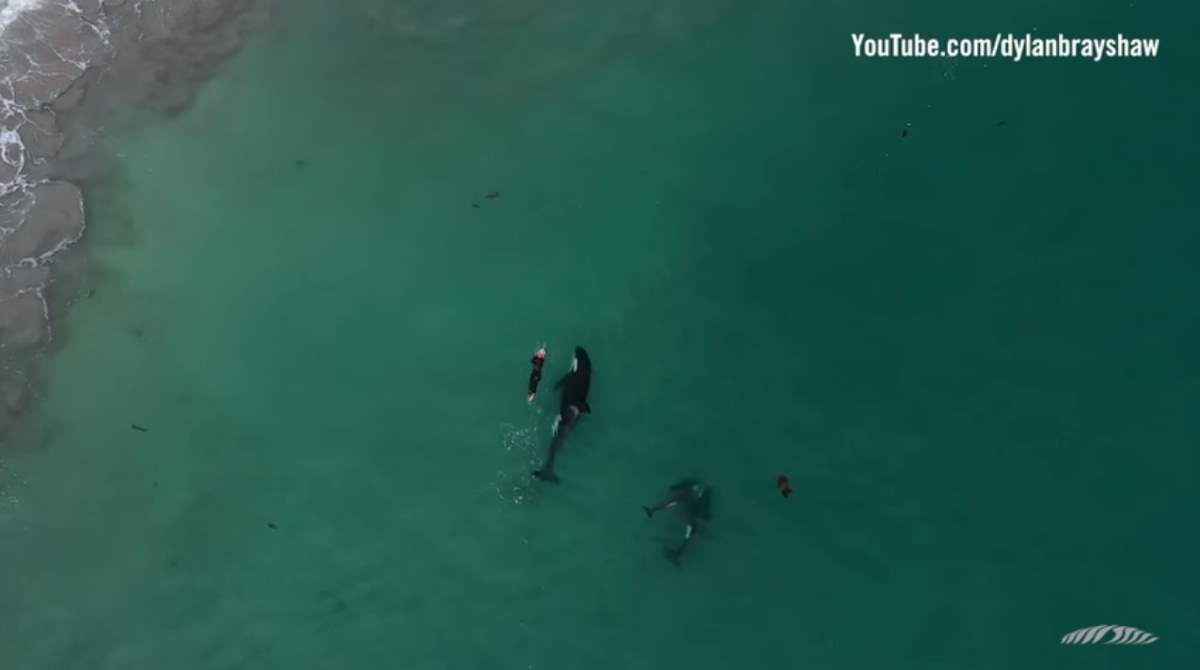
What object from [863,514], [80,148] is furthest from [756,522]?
[80,148]

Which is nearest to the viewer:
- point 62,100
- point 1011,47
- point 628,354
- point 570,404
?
point 570,404

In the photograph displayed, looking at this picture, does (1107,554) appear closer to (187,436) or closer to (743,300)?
(743,300)

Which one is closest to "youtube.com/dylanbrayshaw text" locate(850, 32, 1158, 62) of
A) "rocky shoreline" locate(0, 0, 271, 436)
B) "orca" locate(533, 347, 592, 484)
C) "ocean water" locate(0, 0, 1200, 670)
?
"ocean water" locate(0, 0, 1200, 670)

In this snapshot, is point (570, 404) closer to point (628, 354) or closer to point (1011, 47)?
point (628, 354)

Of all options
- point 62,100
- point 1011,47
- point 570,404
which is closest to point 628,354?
point 570,404

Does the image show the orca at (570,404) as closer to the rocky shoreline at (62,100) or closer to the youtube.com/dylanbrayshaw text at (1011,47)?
the youtube.com/dylanbrayshaw text at (1011,47)

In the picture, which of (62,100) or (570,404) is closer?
(570,404)

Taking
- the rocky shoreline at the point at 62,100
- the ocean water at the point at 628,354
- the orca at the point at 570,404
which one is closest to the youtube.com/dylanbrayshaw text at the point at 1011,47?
the ocean water at the point at 628,354

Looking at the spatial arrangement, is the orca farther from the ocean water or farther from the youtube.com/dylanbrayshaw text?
the youtube.com/dylanbrayshaw text

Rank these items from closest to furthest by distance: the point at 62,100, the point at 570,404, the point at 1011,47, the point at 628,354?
1. the point at 570,404
2. the point at 62,100
3. the point at 628,354
4. the point at 1011,47
